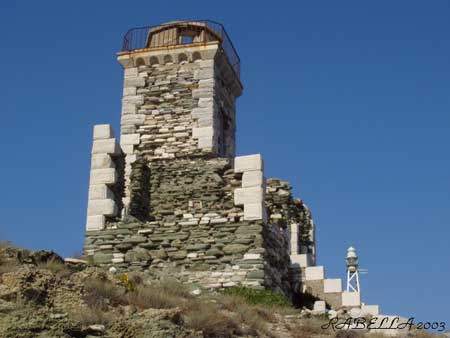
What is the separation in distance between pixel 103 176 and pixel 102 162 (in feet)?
1.12

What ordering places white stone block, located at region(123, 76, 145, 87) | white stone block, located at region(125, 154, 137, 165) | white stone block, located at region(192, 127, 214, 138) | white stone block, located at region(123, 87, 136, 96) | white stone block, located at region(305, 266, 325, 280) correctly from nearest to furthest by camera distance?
1. white stone block, located at region(192, 127, 214, 138)
2. white stone block, located at region(305, 266, 325, 280)
3. white stone block, located at region(125, 154, 137, 165)
4. white stone block, located at region(123, 87, 136, 96)
5. white stone block, located at region(123, 76, 145, 87)

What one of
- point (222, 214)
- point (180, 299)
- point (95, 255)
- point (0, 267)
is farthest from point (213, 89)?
point (0, 267)

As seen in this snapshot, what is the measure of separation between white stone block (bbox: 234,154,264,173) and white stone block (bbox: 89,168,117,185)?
8.56 ft

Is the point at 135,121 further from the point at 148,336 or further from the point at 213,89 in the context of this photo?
the point at 148,336

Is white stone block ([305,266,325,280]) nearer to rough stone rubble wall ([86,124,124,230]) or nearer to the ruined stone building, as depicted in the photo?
the ruined stone building

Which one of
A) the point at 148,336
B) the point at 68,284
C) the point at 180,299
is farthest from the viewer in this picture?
the point at 180,299

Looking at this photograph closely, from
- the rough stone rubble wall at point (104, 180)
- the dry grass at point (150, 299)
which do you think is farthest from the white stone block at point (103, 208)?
the dry grass at point (150, 299)

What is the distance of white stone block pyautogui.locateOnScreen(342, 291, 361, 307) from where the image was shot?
57.9 ft

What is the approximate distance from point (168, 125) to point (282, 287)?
4790mm

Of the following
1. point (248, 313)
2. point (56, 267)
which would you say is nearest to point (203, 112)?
point (248, 313)

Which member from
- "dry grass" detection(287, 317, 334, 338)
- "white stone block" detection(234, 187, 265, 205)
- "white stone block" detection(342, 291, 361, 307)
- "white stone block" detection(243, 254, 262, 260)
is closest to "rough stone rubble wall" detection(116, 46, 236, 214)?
"white stone block" detection(234, 187, 265, 205)

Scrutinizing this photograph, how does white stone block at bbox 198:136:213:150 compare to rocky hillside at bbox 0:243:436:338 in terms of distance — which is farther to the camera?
white stone block at bbox 198:136:213:150

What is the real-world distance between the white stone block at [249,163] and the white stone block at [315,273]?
3.64 meters

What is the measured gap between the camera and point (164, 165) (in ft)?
57.5
